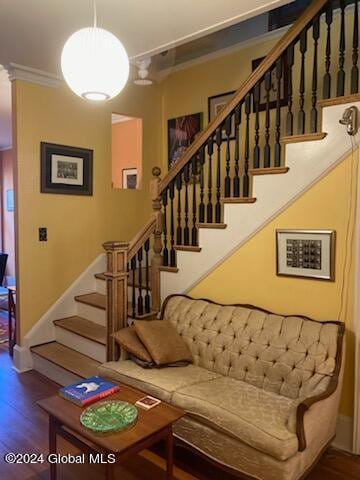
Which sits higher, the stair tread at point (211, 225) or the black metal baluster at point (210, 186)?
the black metal baluster at point (210, 186)

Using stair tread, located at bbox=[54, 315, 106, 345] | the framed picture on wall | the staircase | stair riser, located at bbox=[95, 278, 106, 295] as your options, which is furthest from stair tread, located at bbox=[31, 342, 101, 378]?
the framed picture on wall

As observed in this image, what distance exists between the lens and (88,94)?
189 centimetres

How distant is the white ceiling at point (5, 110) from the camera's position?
425 cm

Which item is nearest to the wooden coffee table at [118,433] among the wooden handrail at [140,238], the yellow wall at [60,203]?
the wooden handrail at [140,238]

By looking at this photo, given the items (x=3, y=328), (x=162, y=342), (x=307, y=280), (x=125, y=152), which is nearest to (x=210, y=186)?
(x=307, y=280)

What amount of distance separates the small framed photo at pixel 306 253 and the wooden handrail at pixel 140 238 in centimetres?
119

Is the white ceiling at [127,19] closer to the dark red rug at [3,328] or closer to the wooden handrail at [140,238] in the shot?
the wooden handrail at [140,238]

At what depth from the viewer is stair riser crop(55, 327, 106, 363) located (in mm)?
3404

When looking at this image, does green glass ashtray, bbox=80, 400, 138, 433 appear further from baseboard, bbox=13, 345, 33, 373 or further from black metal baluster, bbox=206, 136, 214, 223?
baseboard, bbox=13, 345, 33, 373

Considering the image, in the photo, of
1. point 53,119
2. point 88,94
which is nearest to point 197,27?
point 88,94

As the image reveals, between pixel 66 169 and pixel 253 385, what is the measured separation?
275 centimetres

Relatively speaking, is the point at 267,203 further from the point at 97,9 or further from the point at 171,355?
the point at 97,9

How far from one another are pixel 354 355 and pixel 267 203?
114 cm

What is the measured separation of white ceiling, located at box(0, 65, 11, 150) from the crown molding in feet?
1.51
